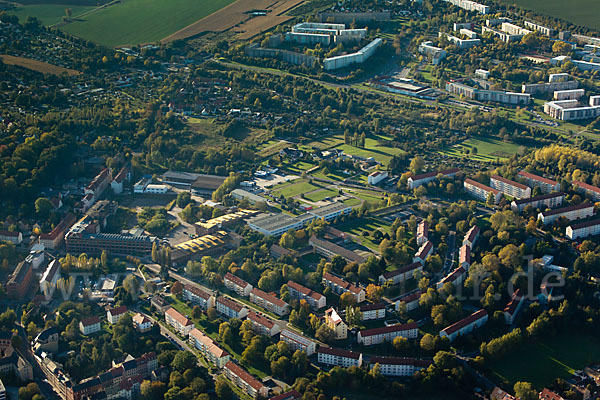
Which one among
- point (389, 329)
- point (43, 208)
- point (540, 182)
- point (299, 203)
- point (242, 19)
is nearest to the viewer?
point (389, 329)

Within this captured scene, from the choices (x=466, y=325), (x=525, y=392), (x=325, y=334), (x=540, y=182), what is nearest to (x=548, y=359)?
(x=525, y=392)

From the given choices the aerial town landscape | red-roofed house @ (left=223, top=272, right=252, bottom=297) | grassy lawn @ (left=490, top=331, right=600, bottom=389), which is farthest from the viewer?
red-roofed house @ (left=223, top=272, right=252, bottom=297)

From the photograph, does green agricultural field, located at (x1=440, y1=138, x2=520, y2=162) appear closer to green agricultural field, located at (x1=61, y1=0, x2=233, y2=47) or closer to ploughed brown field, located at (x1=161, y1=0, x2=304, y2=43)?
ploughed brown field, located at (x1=161, y1=0, x2=304, y2=43)

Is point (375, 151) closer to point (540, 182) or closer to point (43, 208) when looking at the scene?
point (540, 182)

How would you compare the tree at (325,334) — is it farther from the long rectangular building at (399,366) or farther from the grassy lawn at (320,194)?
the grassy lawn at (320,194)

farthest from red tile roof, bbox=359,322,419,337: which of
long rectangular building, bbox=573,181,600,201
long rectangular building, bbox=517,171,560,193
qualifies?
long rectangular building, bbox=573,181,600,201

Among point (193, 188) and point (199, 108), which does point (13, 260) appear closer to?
point (193, 188)
